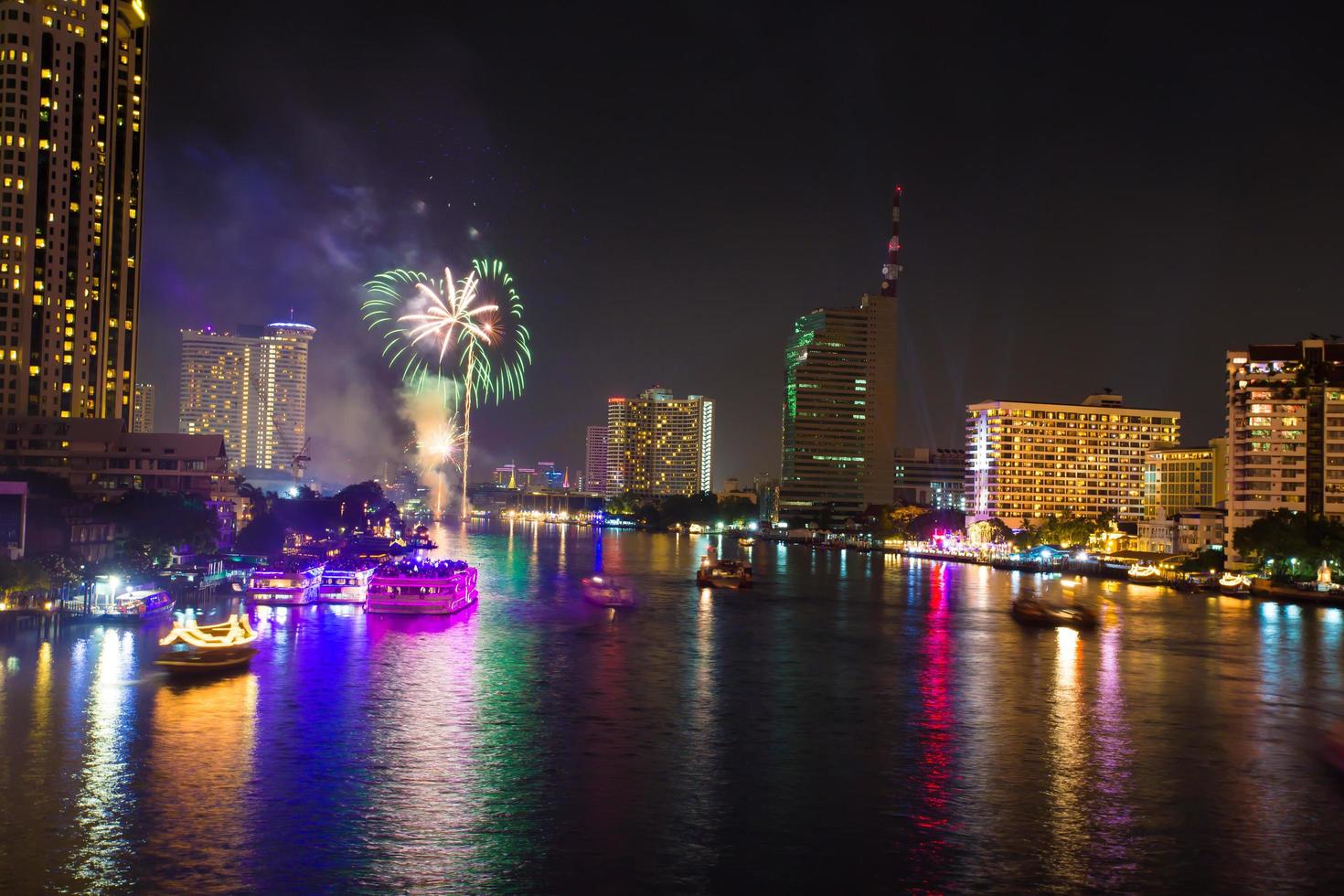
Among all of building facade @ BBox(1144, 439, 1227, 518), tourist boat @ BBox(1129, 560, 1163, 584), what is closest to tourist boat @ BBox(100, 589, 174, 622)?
tourist boat @ BBox(1129, 560, 1163, 584)

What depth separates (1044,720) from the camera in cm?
2259

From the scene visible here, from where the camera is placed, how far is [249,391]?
169 meters

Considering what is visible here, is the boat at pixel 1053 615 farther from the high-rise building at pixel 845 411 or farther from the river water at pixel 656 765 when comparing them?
the high-rise building at pixel 845 411

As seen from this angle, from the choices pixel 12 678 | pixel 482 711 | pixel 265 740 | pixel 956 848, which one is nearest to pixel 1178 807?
pixel 956 848

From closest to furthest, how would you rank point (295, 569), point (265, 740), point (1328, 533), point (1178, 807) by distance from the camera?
point (1178, 807) → point (265, 740) → point (295, 569) → point (1328, 533)

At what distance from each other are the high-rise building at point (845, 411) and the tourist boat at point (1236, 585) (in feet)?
243

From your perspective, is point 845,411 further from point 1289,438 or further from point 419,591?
point 419,591

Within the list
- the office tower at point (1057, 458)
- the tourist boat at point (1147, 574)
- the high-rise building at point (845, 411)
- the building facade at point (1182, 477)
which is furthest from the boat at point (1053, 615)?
the high-rise building at point (845, 411)

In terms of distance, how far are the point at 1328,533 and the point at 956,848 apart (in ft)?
170

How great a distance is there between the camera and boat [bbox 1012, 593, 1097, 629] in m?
40.5

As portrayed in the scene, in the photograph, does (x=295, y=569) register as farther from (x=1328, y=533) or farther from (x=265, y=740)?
(x=1328, y=533)

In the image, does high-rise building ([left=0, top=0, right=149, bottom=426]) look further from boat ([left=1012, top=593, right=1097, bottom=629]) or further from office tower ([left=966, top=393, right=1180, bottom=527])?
office tower ([left=966, top=393, right=1180, bottom=527])

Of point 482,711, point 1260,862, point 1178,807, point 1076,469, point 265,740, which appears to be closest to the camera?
point 1260,862

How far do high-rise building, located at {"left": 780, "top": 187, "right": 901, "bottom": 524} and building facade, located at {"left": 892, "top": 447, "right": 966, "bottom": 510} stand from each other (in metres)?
26.9
